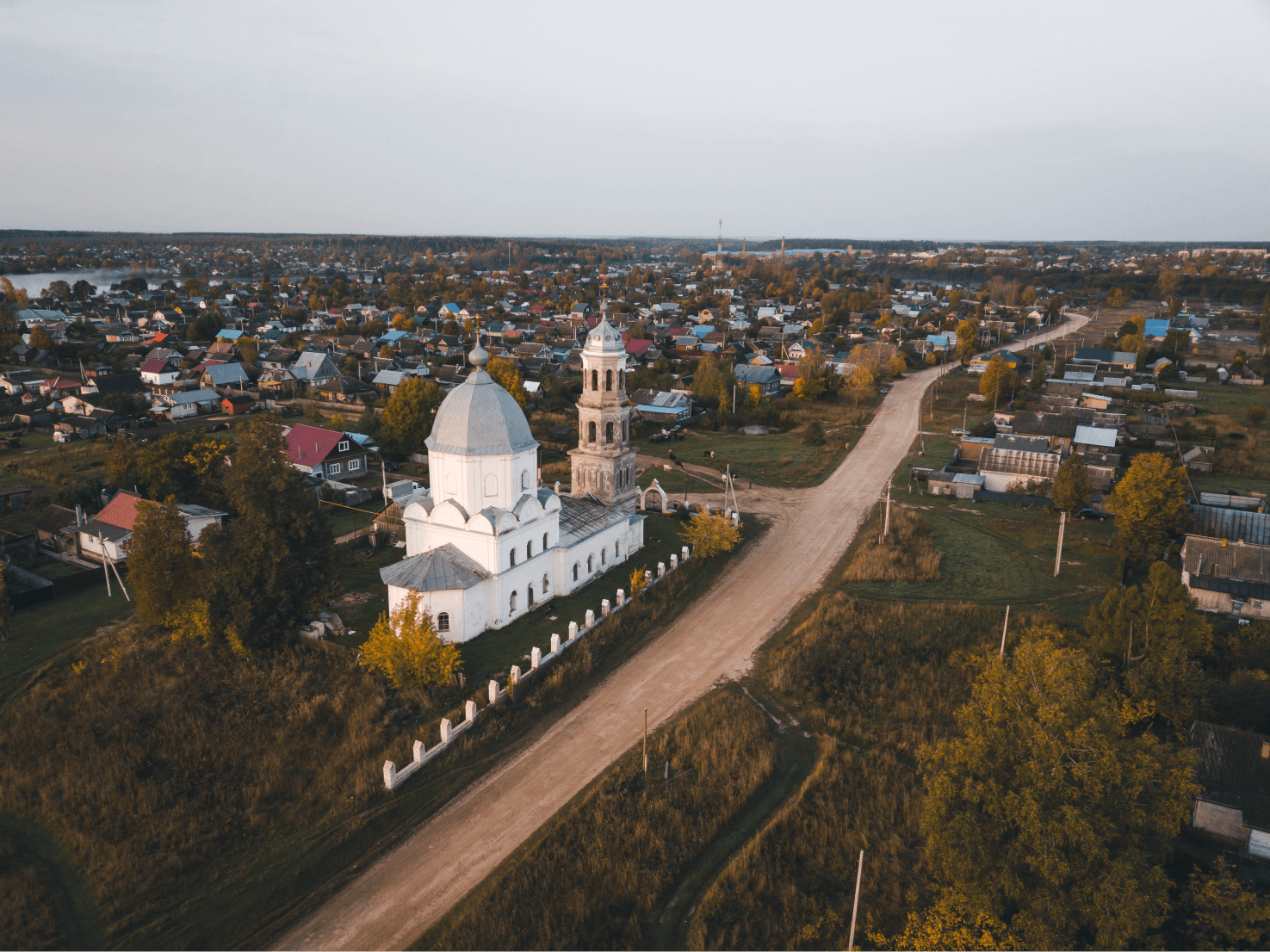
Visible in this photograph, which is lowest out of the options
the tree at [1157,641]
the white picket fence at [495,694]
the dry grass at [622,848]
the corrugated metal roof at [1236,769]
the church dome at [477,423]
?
the dry grass at [622,848]

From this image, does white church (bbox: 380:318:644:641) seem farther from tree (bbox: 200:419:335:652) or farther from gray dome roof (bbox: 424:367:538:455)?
tree (bbox: 200:419:335:652)

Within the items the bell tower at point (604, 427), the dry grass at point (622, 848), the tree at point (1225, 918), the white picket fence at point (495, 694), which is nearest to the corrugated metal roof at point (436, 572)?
the white picket fence at point (495, 694)

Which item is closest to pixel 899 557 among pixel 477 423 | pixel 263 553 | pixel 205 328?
pixel 477 423

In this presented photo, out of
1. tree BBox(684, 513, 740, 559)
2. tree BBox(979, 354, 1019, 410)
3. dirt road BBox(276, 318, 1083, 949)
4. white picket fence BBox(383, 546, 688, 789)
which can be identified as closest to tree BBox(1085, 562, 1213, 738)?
dirt road BBox(276, 318, 1083, 949)

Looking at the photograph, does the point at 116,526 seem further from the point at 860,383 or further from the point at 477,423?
the point at 860,383

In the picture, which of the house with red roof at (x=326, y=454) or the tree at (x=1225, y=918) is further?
the house with red roof at (x=326, y=454)

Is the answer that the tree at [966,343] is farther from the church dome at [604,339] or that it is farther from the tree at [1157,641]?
the tree at [1157,641]
